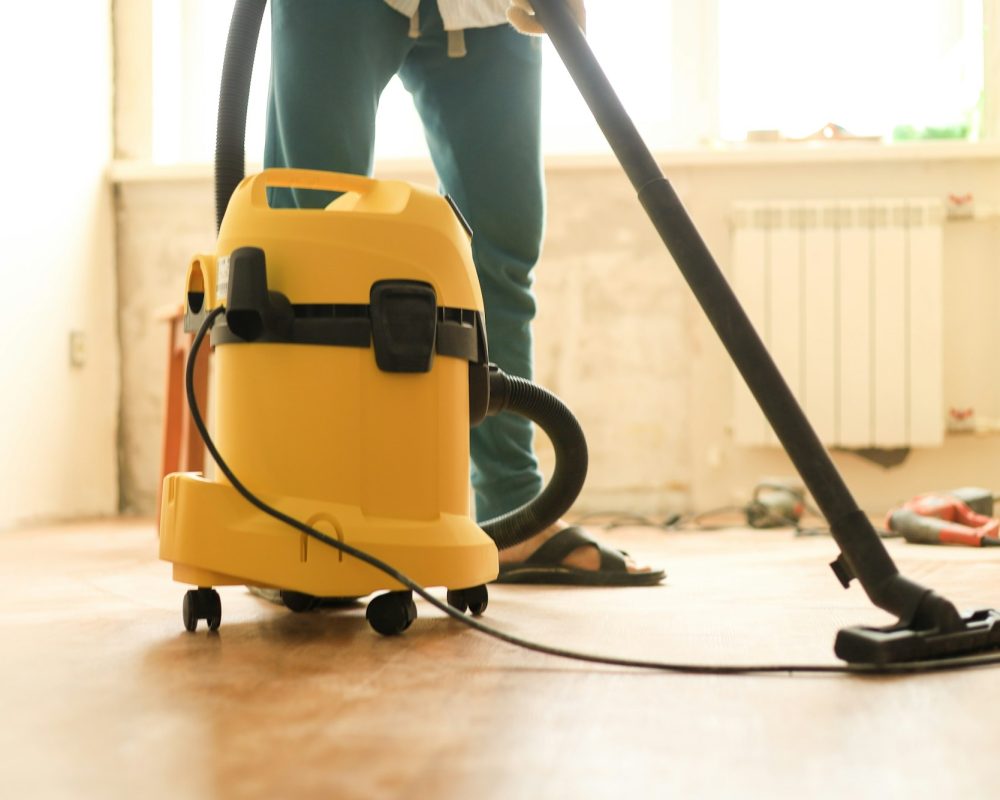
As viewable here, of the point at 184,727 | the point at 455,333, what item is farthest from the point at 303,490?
the point at 184,727

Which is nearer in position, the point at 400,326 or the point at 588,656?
the point at 588,656

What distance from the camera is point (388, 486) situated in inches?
40.1

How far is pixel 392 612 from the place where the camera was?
→ 1015 mm

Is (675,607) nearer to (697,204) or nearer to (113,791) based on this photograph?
(113,791)

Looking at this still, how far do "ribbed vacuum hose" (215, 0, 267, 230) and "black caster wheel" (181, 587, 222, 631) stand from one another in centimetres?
40

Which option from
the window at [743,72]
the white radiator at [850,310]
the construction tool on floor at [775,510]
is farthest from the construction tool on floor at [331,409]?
the window at [743,72]

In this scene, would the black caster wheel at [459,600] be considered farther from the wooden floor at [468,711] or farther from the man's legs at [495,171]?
the man's legs at [495,171]

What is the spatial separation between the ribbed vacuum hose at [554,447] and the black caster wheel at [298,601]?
223mm

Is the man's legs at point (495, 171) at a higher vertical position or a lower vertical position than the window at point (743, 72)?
lower

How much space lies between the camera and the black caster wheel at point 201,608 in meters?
1.05

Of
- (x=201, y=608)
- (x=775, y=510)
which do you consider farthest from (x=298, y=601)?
(x=775, y=510)

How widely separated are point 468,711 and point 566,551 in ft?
2.30

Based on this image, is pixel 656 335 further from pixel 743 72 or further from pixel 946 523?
pixel 946 523

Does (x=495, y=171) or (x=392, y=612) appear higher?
(x=495, y=171)
